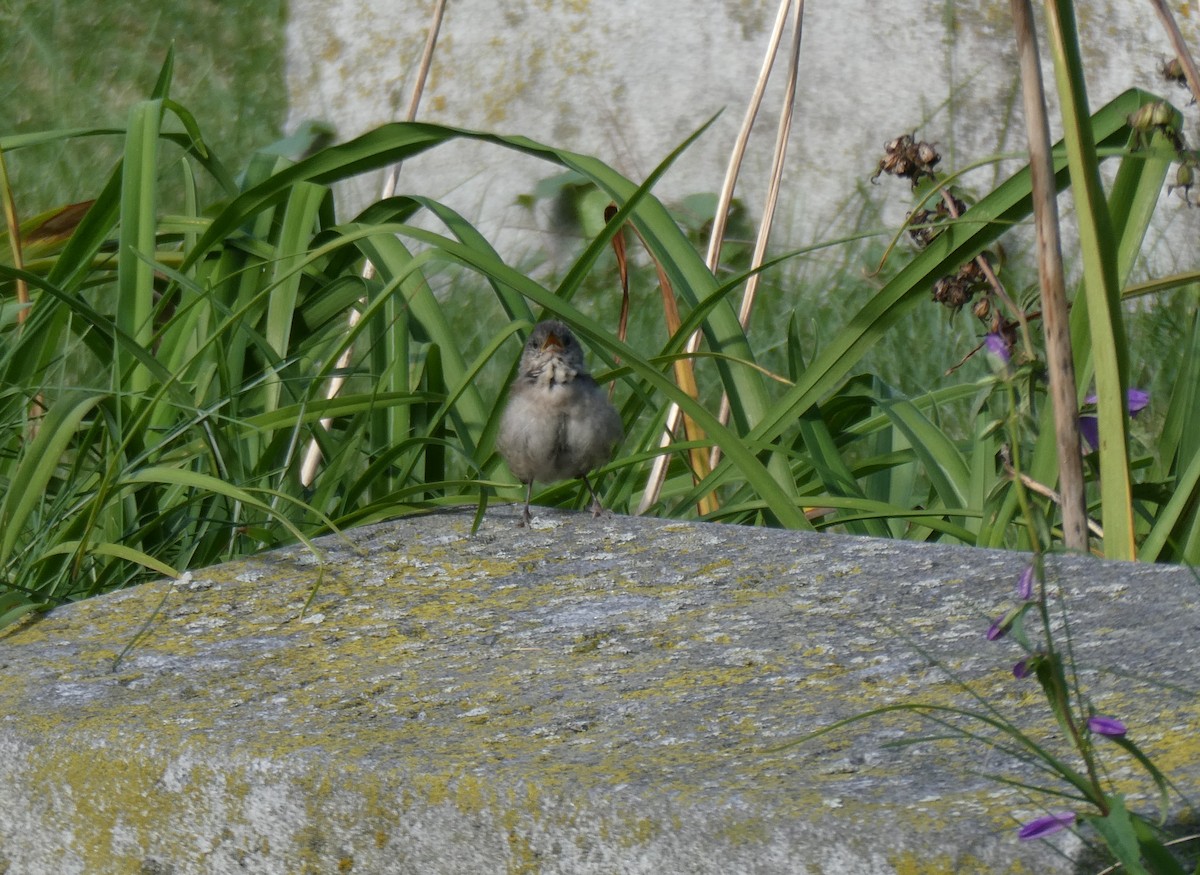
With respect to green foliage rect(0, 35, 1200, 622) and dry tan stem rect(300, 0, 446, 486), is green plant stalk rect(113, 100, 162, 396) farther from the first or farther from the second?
dry tan stem rect(300, 0, 446, 486)

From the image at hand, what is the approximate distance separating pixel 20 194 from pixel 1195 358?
4.53m

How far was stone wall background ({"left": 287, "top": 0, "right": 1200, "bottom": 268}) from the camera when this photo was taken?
5938mm

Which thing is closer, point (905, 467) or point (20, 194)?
point (905, 467)

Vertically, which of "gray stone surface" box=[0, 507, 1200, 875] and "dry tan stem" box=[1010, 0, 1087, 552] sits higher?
"dry tan stem" box=[1010, 0, 1087, 552]

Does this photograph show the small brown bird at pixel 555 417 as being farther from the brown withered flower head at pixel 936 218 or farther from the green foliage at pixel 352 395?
the brown withered flower head at pixel 936 218

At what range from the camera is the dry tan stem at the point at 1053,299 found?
6.36ft

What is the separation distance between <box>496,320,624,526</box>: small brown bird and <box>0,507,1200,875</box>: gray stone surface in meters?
0.64

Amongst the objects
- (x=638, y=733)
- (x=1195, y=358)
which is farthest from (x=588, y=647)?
(x=1195, y=358)

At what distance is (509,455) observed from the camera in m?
3.02

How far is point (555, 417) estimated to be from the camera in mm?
2982

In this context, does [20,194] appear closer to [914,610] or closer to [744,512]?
[744,512]

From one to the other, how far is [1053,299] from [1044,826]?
96cm

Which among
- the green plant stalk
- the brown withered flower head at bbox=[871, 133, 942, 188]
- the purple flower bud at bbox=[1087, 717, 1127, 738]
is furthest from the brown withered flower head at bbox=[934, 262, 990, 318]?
the green plant stalk

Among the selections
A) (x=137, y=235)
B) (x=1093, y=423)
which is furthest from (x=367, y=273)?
(x=1093, y=423)
